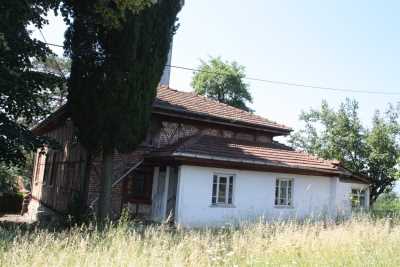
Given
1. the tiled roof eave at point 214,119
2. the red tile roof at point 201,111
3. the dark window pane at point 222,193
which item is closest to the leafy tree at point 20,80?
the red tile roof at point 201,111

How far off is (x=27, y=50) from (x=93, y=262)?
10.2 metres

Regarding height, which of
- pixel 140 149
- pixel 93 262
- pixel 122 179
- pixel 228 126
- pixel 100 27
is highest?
pixel 100 27

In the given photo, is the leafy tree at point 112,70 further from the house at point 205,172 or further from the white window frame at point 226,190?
the white window frame at point 226,190

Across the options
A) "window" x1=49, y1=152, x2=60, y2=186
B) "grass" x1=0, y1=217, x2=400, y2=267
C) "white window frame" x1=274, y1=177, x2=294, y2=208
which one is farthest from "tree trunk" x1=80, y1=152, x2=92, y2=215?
"white window frame" x1=274, y1=177, x2=294, y2=208

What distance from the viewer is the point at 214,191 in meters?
16.3

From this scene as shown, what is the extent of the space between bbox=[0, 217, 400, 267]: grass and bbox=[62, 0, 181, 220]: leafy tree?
20.2ft

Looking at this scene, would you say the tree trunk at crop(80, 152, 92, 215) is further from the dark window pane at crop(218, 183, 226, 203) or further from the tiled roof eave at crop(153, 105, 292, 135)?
the dark window pane at crop(218, 183, 226, 203)

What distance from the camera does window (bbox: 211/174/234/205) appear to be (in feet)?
53.6

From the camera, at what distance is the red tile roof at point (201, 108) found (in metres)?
18.2

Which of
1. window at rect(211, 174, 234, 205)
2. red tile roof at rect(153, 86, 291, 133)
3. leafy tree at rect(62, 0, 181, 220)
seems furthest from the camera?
red tile roof at rect(153, 86, 291, 133)

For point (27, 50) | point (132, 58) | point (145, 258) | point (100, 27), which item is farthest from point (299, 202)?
point (145, 258)

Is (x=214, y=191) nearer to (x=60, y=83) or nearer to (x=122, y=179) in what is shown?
(x=122, y=179)

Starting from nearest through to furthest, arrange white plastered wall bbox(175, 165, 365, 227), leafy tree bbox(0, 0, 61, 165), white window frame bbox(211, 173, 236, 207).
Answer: leafy tree bbox(0, 0, 61, 165)
white plastered wall bbox(175, 165, 365, 227)
white window frame bbox(211, 173, 236, 207)

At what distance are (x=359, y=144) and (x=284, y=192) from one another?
48.9 ft
